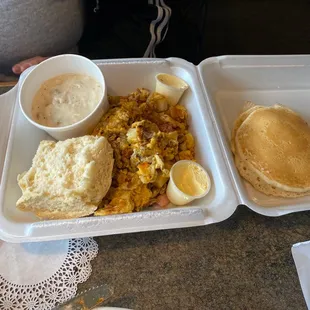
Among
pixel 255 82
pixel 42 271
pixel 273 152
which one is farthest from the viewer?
pixel 255 82

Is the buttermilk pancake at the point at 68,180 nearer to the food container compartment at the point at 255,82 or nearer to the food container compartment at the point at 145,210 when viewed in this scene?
the food container compartment at the point at 145,210

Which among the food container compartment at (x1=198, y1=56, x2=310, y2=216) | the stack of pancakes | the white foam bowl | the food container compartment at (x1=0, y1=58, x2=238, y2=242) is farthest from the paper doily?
the food container compartment at (x1=198, y1=56, x2=310, y2=216)

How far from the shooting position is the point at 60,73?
1.15 meters

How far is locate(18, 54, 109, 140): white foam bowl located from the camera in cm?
102

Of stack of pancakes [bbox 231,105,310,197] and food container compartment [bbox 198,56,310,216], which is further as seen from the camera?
food container compartment [bbox 198,56,310,216]

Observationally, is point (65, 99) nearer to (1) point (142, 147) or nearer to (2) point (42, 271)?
(1) point (142, 147)

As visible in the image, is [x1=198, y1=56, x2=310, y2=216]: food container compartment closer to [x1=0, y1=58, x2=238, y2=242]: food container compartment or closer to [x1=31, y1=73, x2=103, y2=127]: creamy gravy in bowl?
[x1=0, y1=58, x2=238, y2=242]: food container compartment

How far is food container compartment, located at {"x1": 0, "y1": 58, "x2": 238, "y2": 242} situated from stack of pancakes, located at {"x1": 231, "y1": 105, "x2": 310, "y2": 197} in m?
0.13

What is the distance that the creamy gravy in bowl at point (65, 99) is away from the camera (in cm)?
106

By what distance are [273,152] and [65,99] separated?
2.25ft

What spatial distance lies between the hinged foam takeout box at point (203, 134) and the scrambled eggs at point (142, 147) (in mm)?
45

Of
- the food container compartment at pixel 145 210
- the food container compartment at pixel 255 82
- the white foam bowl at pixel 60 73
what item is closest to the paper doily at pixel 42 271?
the food container compartment at pixel 145 210

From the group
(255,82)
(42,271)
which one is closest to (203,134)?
(255,82)

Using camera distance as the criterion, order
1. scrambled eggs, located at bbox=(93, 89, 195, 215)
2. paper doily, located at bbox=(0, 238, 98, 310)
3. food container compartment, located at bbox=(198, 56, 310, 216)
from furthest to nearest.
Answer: food container compartment, located at bbox=(198, 56, 310, 216)
scrambled eggs, located at bbox=(93, 89, 195, 215)
paper doily, located at bbox=(0, 238, 98, 310)
